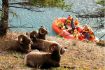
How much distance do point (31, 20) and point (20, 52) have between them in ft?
64.8

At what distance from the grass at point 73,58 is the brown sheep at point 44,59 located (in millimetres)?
159

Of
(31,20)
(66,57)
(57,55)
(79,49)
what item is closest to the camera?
(57,55)

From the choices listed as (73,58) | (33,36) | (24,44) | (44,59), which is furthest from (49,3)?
(44,59)

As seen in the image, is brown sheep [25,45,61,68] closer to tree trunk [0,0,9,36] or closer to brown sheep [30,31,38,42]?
brown sheep [30,31,38,42]

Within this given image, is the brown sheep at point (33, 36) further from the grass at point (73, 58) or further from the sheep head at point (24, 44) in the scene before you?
the grass at point (73, 58)

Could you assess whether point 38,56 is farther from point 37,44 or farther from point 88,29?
point 88,29

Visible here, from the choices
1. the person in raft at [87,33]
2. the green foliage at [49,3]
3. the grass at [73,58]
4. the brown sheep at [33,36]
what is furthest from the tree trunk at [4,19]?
Answer: the person in raft at [87,33]

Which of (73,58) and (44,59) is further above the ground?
(44,59)

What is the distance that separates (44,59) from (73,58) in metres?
1.95

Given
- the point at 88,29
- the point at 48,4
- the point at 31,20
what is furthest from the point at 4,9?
the point at 31,20

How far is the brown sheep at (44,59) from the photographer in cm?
953

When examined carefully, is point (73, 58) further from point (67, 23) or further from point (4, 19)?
point (67, 23)

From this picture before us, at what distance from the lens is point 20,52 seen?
11.6 metres

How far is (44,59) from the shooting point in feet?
31.5
